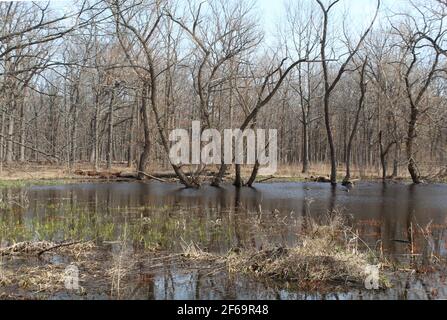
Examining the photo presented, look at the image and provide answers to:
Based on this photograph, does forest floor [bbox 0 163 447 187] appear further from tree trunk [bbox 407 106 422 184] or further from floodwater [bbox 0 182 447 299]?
floodwater [bbox 0 182 447 299]

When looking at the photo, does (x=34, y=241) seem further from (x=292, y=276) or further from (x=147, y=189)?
(x=147, y=189)

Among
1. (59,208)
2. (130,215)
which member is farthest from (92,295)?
(59,208)

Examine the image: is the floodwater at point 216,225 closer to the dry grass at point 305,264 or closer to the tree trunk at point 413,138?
the dry grass at point 305,264

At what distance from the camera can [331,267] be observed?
22.3ft

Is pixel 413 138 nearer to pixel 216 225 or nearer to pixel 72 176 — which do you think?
pixel 72 176

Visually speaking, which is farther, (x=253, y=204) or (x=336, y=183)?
(x=336, y=183)

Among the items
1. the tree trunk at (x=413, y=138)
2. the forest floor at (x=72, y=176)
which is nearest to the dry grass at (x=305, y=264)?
the forest floor at (x=72, y=176)

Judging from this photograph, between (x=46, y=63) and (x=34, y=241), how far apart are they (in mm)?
4058

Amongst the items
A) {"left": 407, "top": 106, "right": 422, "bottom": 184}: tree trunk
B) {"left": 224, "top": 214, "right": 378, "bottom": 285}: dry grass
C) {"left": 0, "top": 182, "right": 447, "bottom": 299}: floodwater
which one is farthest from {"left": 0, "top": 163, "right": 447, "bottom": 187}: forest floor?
{"left": 224, "top": 214, "right": 378, "bottom": 285}: dry grass

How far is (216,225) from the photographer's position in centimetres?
1139

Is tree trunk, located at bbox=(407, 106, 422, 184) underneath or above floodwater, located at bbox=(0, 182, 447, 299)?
above

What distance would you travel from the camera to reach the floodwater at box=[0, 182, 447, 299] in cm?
631
